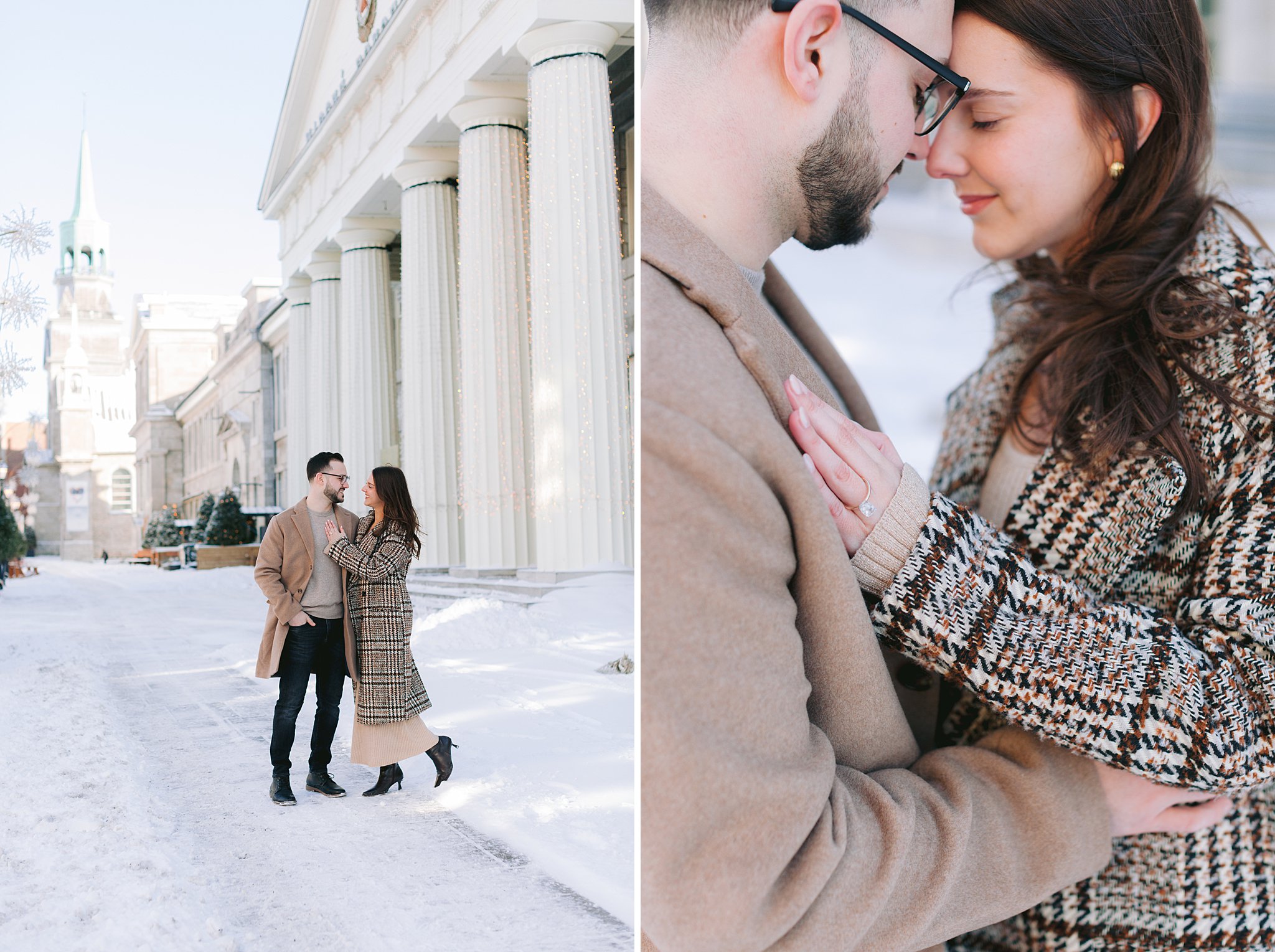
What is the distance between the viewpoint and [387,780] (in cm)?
173

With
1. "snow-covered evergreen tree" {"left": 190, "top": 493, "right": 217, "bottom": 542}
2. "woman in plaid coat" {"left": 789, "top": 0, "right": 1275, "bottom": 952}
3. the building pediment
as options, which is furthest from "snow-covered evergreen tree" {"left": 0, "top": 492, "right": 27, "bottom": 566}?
"woman in plaid coat" {"left": 789, "top": 0, "right": 1275, "bottom": 952}

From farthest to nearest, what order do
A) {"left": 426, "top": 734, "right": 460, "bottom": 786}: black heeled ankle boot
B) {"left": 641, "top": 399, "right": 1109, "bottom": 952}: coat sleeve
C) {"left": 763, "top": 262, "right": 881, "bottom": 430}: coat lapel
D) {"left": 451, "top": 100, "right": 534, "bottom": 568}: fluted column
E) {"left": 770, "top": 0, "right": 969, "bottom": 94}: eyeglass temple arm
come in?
{"left": 451, "top": 100, "right": 534, "bottom": 568}: fluted column → {"left": 426, "top": 734, "right": 460, "bottom": 786}: black heeled ankle boot → {"left": 763, "top": 262, "right": 881, "bottom": 430}: coat lapel → {"left": 770, "top": 0, "right": 969, "bottom": 94}: eyeglass temple arm → {"left": 641, "top": 399, "right": 1109, "bottom": 952}: coat sleeve

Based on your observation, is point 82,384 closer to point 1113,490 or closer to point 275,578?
point 275,578

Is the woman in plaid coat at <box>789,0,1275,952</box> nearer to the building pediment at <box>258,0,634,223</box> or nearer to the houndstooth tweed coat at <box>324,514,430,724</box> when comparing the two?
the building pediment at <box>258,0,634,223</box>

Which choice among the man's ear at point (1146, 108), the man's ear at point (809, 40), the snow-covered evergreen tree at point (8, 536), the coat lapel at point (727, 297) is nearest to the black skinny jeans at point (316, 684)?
the snow-covered evergreen tree at point (8, 536)

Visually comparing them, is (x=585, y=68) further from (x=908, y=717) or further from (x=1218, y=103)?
(x=908, y=717)

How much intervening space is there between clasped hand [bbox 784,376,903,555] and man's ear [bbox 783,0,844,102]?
0.71 feet

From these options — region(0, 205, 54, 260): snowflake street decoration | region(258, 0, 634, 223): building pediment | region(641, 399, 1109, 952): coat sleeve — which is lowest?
region(641, 399, 1109, 952): coat sleeve

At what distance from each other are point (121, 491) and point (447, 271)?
104 inches

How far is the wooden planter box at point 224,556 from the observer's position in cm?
164

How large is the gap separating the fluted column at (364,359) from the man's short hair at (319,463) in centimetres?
3

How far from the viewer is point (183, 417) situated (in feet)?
5.49

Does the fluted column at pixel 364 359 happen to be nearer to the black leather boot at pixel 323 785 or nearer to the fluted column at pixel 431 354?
the fluted column at pixel 431 354

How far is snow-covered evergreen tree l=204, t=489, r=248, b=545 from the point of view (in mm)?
1665
